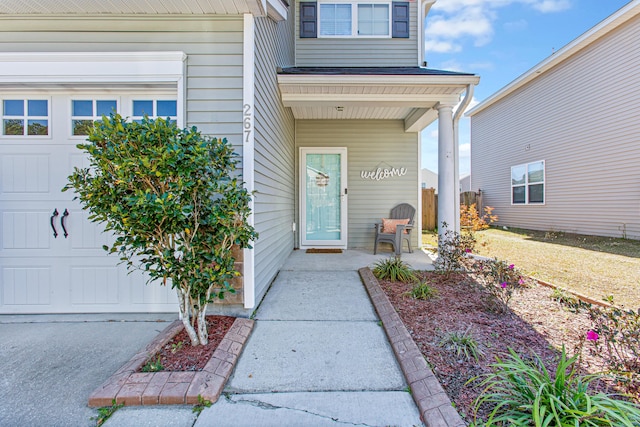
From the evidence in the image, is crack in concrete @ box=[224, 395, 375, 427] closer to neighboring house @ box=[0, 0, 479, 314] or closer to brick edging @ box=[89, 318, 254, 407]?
brick edging @ box=[89, 318, 254, 407]

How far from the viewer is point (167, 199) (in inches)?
73.7

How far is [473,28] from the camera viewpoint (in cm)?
1181

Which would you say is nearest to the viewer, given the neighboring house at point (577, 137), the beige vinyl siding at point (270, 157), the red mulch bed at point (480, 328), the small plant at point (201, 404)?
Result: the small plant at point (201, 404)

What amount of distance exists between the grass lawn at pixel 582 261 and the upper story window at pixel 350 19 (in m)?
4.59

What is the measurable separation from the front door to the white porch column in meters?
2.04

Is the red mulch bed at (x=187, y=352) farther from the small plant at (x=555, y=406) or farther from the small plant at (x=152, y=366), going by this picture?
the small plant at (x=555, y=406)

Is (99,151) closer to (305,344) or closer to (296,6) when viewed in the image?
(305,344)

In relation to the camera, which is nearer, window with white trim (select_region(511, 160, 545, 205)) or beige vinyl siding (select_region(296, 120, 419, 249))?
beige vinyl siding (select_region(296, 120, 419, 249))

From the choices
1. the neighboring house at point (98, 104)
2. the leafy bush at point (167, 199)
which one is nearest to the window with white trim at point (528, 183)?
the neighboring house at point (98, 104)

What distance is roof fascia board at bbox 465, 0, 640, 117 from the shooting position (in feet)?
21.0

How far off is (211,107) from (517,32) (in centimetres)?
1289

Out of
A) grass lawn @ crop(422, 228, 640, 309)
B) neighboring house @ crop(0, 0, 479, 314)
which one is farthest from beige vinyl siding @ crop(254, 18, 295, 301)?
grass lawn @ crop(422, 228, 640, 309)

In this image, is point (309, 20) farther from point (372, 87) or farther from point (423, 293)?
point (423, 293)

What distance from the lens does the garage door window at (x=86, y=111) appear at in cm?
281
